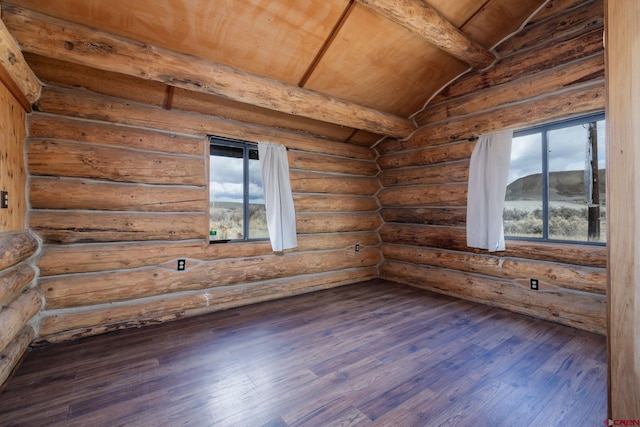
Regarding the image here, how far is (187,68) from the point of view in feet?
8.98

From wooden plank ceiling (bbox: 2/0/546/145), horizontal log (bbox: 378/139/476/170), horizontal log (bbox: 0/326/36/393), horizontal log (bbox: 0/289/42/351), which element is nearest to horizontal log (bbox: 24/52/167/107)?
wooden plank ceiling (bbox: 2/0/546/145)

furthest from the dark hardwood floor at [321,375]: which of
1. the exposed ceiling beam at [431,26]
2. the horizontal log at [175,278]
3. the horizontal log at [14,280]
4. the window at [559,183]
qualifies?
the exposed ceiling beam at [431,26]

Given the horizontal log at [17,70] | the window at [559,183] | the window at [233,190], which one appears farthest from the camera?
the window at [233,190]

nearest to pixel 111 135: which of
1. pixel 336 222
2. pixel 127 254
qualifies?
pixel 127 254

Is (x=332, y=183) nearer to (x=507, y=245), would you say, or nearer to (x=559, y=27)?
(x=507, y=245)

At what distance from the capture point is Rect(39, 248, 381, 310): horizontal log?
281 centimetres

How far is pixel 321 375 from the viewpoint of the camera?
217cm

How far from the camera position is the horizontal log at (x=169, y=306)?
277cm

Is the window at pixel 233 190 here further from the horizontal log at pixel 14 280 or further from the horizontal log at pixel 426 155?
the horizontal log at pixel 426 155

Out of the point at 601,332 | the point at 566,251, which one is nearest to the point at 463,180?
the point at 566,251

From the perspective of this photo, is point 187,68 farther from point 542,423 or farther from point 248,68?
point 542,423

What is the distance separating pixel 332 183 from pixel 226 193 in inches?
69.8

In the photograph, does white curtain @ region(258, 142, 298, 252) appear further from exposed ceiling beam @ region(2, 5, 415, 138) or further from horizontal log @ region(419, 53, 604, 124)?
horizontal log @ region(419, 53, 604, 124)

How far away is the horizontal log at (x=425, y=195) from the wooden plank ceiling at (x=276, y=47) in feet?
4.42
